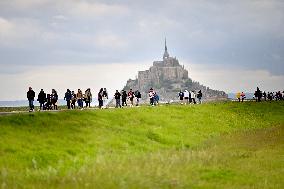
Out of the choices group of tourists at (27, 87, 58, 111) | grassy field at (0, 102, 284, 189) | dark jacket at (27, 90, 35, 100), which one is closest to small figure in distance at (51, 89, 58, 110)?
group of tourists at (27, 87, 58, 111)

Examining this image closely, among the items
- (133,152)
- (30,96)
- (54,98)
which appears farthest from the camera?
(54,98)

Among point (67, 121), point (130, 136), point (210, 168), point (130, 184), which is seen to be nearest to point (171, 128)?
point (130, 136)

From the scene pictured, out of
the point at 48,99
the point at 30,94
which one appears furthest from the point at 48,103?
the point at 30,94

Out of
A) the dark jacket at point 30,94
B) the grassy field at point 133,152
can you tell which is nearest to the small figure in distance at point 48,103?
the dark jacket at point 30,94

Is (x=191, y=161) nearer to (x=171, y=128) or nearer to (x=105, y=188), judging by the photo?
(x=105, y=188)

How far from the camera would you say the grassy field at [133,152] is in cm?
1744

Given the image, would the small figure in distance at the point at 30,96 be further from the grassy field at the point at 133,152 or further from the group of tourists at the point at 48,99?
the grassy field at the point at 133,152

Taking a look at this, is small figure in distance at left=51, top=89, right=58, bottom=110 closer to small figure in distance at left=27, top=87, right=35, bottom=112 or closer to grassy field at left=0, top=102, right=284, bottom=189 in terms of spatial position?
small figure in distance at left=27, top=87, right=35, bottom=112

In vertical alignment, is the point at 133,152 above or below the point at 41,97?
below

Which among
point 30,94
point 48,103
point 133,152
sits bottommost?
point 133,152

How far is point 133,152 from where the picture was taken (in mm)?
30078

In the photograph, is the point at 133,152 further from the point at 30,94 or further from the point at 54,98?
the point at 54,98

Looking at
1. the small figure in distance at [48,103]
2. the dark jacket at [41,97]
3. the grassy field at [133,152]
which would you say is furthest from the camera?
the small figure in distance at [48,103]

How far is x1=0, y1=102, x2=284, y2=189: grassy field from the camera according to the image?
687 inches
